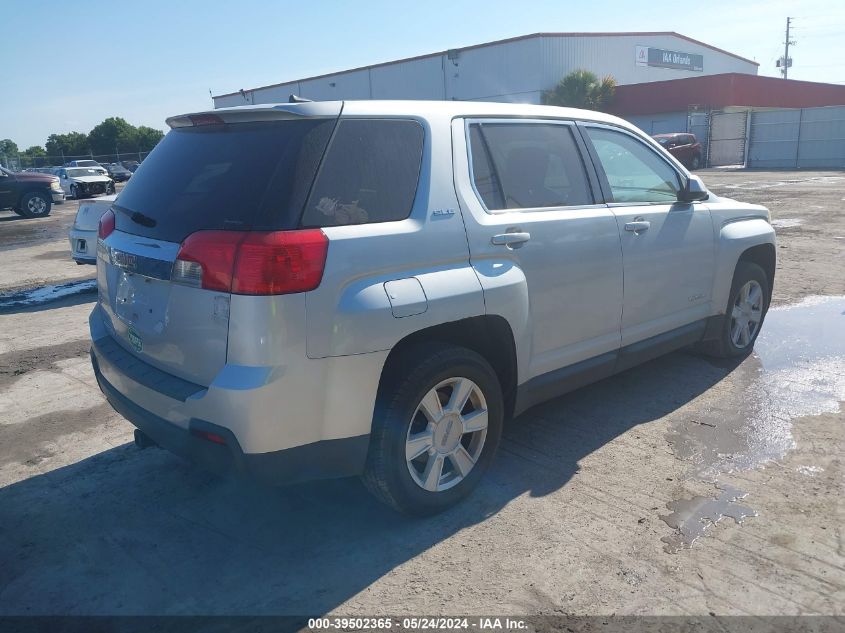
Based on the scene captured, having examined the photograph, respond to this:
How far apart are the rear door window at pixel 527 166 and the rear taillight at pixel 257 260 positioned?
1093 millimetres

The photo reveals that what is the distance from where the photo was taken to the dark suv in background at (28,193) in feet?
67.5

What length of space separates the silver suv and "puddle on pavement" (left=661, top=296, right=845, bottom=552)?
2.53 ft

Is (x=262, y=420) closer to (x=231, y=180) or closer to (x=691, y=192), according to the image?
(x=231, y=180)

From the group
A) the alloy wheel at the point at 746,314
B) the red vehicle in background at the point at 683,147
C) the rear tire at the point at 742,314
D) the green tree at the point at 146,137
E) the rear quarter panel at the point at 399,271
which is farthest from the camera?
the green tree at the point at 146,137

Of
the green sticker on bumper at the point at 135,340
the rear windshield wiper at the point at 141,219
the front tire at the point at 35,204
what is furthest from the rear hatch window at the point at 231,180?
the front tire at the point at 35,204

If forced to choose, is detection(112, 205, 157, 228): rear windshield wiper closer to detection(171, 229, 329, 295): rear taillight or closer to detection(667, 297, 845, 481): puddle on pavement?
detection(171, 229, 329, 295): rear taillight

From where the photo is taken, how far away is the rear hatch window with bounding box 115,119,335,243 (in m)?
2.84

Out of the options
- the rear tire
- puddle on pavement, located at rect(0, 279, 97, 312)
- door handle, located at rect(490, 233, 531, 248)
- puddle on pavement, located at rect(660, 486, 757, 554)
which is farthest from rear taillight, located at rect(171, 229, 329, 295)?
puddle on pavement, located at rect(0, 279, 97, 312)

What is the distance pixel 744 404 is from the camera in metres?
4.73

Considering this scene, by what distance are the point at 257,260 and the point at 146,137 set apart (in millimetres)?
67691

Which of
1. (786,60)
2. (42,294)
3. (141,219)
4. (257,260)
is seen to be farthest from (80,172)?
(786,60)

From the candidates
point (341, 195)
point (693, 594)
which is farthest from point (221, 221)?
point (693, 594)

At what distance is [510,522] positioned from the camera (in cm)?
338

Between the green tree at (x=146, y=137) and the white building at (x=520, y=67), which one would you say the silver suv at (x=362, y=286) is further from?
the green tree at (x=146, y=137)
